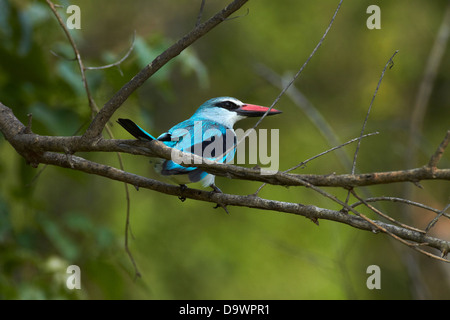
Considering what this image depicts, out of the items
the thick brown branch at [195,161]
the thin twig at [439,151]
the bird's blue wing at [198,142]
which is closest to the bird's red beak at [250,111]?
the bird's blue wing at [198,142]

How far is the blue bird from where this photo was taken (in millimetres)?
Answer: 2527

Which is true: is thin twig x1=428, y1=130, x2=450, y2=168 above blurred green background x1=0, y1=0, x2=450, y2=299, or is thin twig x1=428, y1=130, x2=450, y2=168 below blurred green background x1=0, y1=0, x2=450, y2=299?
below

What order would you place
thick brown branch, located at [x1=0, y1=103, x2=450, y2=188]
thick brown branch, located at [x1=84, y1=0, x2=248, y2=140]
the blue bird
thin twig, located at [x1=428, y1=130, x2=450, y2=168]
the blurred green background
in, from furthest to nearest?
the blurred green background, the blue bird, thick brown branch, located at [x1=84, y1=0, x2=248, y2=140], thick brown branch, located at [x1=0, y1=103, x2=450, y2=188], thin twig, located at [x1=428, y1=130, x2=450, y2=168]

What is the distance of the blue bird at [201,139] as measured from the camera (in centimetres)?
253

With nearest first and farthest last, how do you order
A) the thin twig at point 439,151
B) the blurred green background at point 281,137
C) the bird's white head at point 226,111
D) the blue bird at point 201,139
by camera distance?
1. the thin twig at point 439,151
2. the blue bird at point 201,139
3. the bird's white head at point 226,111
4. the blurred green background at point 281,137

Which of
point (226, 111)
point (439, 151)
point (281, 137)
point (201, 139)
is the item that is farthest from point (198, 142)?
point (281, 137)

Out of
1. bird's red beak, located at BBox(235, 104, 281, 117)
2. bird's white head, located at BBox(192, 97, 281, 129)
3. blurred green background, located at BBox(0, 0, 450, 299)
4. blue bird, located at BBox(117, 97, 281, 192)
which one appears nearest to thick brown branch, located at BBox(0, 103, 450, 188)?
blue bird, located at BBox(117, 97, 281, 192)

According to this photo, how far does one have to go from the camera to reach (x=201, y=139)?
2814mm

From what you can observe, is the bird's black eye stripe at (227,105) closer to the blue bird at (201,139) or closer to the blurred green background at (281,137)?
the blue bird at (201,139)

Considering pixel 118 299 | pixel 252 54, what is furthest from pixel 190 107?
pixel 118 299

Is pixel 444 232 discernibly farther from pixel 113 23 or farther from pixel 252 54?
pixel 113 23

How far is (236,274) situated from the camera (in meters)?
6.91

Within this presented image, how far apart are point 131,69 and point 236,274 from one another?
4256 millimetres

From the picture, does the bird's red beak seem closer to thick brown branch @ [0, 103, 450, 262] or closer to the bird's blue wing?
the bird's blue wing
